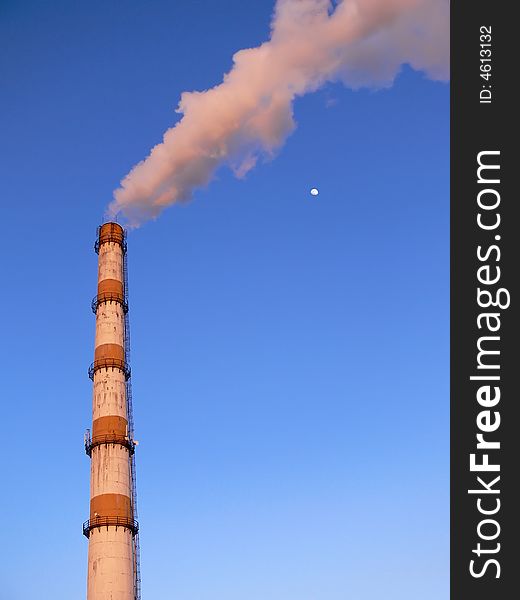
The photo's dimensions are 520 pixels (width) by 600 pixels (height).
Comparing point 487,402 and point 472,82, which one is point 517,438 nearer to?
point 487,402

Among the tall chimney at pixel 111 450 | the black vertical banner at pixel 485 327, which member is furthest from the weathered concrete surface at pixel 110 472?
the black vertical banner at pixel 485 327

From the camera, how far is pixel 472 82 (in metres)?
23.2

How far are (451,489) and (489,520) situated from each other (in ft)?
3.65

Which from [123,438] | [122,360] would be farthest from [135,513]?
[122,360]

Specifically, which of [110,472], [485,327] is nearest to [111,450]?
[110,472]

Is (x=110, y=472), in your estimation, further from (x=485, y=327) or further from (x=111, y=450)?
(x=485, y=327)

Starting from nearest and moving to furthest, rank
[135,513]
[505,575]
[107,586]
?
[505,575], [107,586], [135,513]

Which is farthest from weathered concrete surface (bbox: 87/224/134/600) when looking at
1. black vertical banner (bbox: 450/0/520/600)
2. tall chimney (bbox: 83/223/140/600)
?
black vertical banner (bbox: 450/0/520/600)

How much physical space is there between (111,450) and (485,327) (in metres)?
31.7

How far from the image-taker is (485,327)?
2078cm

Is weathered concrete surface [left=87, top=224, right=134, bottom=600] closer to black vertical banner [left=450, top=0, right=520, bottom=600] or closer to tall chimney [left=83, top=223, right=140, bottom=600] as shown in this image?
tall chimney [left=83, top=223, right=140, bottom=600]

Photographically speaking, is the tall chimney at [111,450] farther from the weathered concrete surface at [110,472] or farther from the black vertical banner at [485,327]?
the black vertical banner at [485,327]

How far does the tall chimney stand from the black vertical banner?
2943cm

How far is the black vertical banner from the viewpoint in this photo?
19.8 metres
